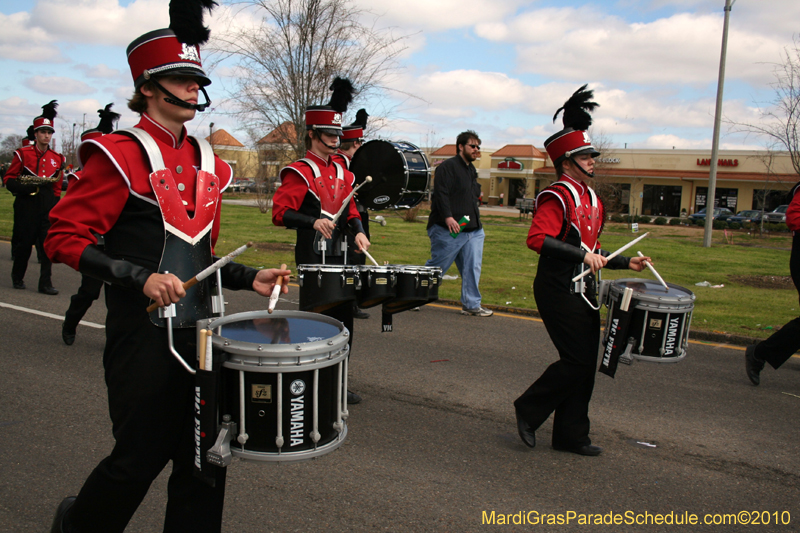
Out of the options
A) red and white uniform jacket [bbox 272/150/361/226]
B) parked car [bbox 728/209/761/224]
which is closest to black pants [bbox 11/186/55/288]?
red and white uniform jacket [bbox 272/150/361/226]

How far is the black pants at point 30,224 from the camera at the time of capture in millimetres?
9219

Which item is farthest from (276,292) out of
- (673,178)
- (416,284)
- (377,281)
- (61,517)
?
(673,178)

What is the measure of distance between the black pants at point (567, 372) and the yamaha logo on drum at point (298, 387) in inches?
90.0

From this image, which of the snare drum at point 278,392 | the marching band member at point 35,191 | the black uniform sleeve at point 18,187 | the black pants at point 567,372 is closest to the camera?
the snare drum at point 278,392

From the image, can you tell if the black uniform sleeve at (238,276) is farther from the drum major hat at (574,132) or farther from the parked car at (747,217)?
the parked car at (747,217)

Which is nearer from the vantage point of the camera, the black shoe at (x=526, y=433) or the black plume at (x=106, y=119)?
the black shoe at (x=526, y=433)

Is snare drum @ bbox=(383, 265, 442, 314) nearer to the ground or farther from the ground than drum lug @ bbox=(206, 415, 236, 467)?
farther from the ground

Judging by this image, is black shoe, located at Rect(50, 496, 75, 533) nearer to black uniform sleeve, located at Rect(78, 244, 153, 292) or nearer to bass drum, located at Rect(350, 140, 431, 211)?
black uniform sleeve, located at Rect(78, 244, 153, 292)

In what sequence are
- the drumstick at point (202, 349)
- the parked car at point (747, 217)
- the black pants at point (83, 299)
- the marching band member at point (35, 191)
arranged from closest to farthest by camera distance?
the drumstick at point (202, 349) < the black pants at point (83, 299) < the marching band member at point (35, 191) < the parked car at point (747, 217)

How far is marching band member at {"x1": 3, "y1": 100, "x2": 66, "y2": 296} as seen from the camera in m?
9.21

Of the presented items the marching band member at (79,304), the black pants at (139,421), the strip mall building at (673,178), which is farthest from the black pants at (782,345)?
the strip mall building at (673,178)

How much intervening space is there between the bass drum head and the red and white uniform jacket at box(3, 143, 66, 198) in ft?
18.5

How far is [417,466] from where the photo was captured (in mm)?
4000

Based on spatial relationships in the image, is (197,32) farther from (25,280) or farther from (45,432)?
(25,280)
